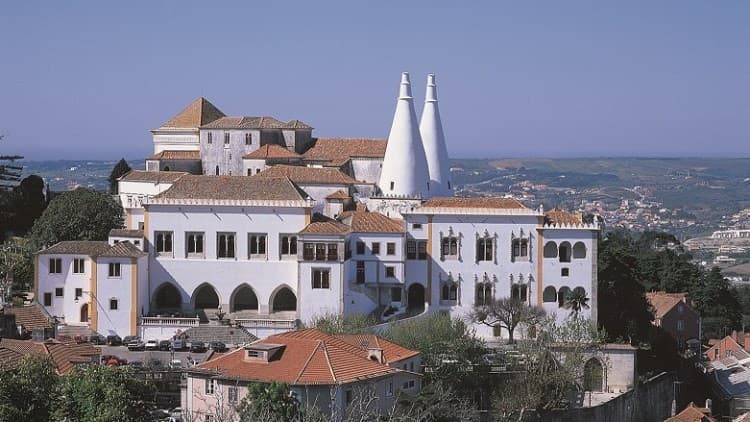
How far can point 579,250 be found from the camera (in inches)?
2387

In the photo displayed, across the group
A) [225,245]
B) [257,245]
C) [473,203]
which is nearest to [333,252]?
[257,245]

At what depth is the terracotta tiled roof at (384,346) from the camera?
4837 cm

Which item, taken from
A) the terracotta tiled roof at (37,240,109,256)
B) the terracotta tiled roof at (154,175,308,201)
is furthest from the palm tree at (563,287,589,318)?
the terracotta tiled roof at (37,240,109,256)

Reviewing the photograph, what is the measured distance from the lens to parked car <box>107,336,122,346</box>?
57.2 meters

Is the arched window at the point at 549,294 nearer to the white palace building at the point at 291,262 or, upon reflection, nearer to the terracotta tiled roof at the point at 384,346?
the white palace building at the point at 291,262

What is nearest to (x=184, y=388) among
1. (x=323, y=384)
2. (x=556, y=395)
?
(x=323, y=384)

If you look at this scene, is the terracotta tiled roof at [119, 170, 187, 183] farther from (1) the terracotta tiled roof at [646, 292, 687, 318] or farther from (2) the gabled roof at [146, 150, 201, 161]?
(1) the terracotta tiled roof at [646, 292, 687, 318]

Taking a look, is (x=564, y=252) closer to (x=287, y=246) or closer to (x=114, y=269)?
(x=287, y=246)

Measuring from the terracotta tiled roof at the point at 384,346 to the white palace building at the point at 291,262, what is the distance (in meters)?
8.37

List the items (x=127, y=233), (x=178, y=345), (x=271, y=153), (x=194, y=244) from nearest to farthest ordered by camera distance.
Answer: (x=178, y=345)
(x=194, y=244)
(x=127, y=233)
(x=271, y=153)

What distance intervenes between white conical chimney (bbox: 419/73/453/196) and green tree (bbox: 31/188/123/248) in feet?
50.4

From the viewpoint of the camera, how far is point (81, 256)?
60.2 meters

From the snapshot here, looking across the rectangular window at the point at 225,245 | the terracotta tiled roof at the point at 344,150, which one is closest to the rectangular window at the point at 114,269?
the rectangular window at the point at 225,245

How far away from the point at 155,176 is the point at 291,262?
1467 centimetres
